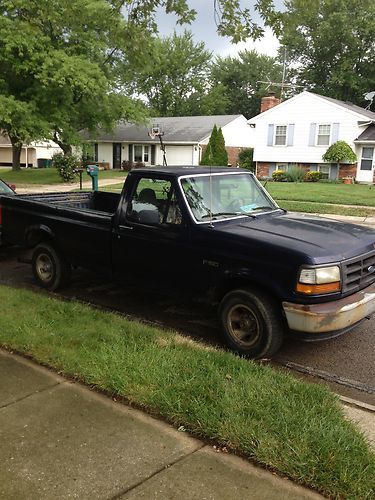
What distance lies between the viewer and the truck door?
5.10 m

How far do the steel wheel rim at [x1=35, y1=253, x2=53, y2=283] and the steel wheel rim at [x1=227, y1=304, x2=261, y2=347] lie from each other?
3.08 meters

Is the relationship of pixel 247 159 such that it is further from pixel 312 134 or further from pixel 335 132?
pixel 335 132

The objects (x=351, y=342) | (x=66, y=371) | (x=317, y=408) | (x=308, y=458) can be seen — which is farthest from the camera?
(x=351, y=342)

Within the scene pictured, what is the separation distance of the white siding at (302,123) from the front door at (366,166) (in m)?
0.94

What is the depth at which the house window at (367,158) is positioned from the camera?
29734 mm

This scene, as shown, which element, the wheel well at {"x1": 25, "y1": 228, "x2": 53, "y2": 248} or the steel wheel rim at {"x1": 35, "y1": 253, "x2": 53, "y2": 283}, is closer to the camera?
the wheel well at {"x1": 25, "y1": 228, "x2": 53, "y2": 248}

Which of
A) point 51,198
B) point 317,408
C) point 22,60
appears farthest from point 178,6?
point 22,60

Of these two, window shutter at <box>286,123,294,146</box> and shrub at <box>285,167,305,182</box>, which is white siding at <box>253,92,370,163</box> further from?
shrub at <box>285,167,305,182</box>

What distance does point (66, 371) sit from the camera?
4039mm

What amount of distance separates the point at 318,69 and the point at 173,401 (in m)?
59.0

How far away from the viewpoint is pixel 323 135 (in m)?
30.9

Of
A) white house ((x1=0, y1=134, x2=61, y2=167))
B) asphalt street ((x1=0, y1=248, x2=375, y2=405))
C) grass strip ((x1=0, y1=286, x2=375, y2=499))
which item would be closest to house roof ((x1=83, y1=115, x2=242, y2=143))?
white house ((x1=0, y1=134, x2=61, y2=167))

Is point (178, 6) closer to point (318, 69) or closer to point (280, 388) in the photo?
point (280, 388)

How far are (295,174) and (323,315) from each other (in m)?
26.5
